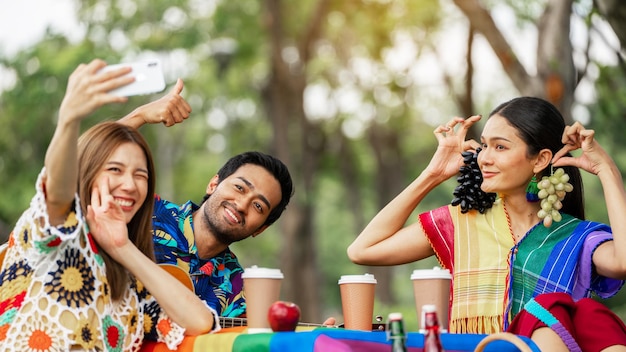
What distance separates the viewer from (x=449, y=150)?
3990 mm

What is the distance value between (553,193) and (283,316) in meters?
1.41

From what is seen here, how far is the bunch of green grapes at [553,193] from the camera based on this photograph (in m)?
3.54

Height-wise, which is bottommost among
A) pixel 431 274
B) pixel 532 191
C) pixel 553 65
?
pixel 431 274

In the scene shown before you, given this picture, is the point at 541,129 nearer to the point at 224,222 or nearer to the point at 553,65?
the point at 224,222

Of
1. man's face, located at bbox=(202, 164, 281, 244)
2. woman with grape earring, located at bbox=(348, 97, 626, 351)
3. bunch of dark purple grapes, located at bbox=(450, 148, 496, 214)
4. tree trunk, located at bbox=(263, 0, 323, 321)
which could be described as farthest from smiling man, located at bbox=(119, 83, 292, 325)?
tree trunk, located at bbox=(263, 0, 323, 321)

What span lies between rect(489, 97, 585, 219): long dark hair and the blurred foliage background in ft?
15.6

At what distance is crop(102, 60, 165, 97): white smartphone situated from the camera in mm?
2561

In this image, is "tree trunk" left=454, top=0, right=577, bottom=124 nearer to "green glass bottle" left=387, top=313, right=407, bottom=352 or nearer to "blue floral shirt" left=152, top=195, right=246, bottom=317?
"blue floral shirt" left=152, top=195, right=246, bottom=317

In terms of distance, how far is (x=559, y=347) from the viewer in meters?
2.87

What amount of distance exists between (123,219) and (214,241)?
4.21ft

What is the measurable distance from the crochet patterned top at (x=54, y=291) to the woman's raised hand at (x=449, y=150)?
1.65 meters

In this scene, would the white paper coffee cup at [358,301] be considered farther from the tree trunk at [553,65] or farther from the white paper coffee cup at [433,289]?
the tree trunk at [553,65]

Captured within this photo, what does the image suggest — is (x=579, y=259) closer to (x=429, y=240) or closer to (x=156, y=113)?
(x=429, y=240)

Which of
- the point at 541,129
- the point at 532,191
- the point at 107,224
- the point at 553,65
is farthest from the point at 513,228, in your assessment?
the point at 553,65
